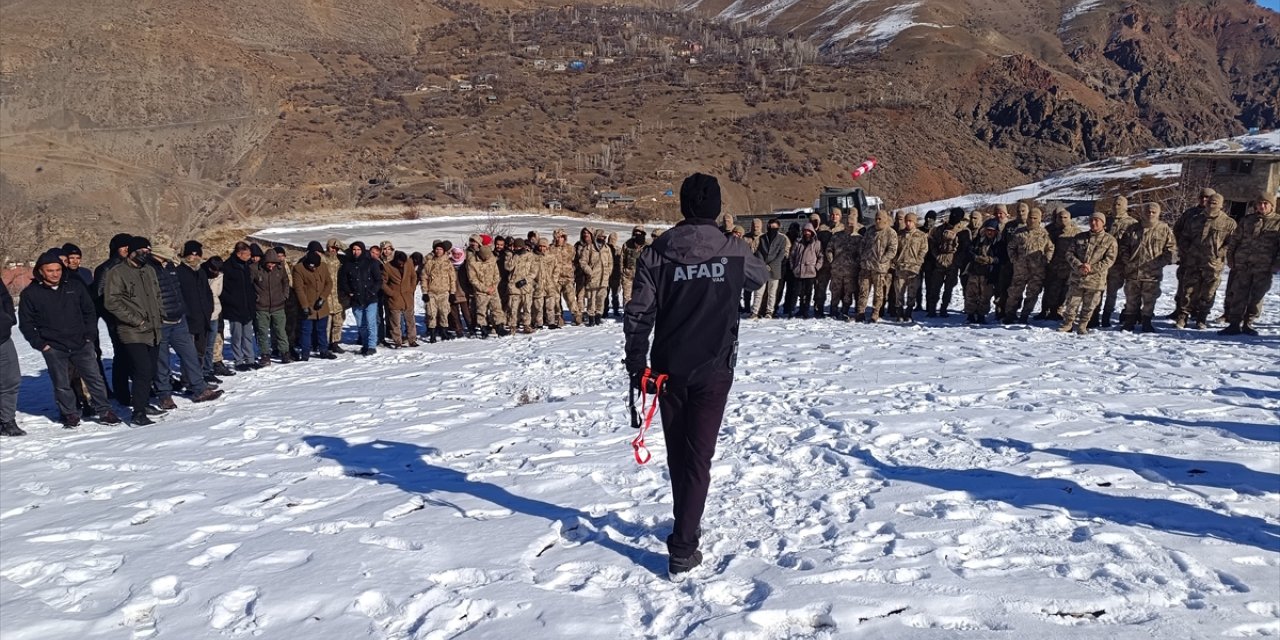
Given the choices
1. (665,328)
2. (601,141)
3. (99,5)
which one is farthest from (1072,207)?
(99,5)

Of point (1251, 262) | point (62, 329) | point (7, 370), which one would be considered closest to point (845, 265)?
point (1251, 262)

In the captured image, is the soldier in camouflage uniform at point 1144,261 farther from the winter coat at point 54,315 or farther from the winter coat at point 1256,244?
the winter coat at point 54,315

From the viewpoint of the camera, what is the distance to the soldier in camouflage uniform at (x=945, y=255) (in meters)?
12.7

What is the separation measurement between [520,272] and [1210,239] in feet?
33.7

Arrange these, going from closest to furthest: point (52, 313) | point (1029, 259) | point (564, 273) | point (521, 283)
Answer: point (52, 313) < point (1029, 259) < point (521, 283) < point (564, 273)

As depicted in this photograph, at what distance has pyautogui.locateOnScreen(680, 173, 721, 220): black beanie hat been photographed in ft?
13.6

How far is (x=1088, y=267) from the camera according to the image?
35.3 ft

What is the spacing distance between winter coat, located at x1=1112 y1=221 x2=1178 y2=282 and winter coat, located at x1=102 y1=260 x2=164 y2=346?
12420mm

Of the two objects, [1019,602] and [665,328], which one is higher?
[665,328]

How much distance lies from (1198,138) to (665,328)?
418ft

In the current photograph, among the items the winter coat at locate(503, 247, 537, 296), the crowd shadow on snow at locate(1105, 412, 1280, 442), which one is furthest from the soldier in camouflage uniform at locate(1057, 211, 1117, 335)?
the winter coat at locate(503, 247, 537, 296)

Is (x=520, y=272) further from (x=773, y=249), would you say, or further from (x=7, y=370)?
(x=7, y=370)

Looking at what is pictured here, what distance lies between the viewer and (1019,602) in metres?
3.93

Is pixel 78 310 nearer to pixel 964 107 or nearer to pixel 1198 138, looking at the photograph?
pixel 964 107
